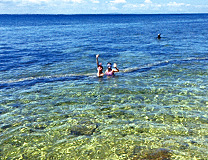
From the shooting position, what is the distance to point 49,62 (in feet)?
94.4

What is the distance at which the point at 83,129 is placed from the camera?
11422mm

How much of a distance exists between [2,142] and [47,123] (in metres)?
2.71

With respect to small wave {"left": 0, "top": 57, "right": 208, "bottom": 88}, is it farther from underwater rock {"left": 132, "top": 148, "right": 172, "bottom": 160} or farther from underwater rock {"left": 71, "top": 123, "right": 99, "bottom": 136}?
underwater rock {"left": 132, "top": 148, "right": 172, "bottom": 160}

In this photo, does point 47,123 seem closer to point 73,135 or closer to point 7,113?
point 73,135

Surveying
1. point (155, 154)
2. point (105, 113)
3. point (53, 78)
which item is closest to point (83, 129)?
point (105, 113)

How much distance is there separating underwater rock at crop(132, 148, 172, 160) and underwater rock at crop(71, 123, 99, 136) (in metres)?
3.23

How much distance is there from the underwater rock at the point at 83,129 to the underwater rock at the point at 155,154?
3235 millimetres

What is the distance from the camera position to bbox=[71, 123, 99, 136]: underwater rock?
11.1 meters

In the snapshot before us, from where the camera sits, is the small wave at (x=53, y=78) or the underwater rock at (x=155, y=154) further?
the small wave at (x=53, y=78)

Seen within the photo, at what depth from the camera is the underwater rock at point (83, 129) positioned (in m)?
11.1

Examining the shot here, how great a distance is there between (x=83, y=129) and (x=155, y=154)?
175 inches

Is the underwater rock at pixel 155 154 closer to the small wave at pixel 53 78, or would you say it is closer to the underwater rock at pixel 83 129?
the underwater rock at pixel 83 129

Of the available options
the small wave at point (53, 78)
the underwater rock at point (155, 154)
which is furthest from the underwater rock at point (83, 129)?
the small wave at point (53, 78)

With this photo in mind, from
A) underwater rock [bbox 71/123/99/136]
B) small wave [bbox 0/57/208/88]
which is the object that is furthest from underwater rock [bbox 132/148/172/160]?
small wave [bbox 0/57/208/88]
